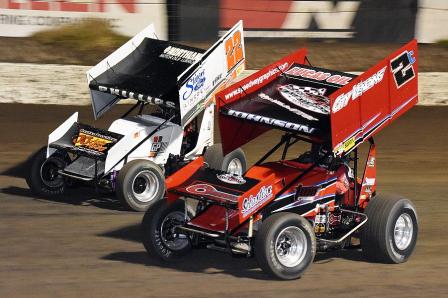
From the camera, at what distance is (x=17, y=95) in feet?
67.8

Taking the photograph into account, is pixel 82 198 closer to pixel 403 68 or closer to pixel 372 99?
pixel 372 99

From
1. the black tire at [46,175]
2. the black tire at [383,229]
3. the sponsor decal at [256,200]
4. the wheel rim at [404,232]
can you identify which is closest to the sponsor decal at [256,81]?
the sponsor decal at [256,200]

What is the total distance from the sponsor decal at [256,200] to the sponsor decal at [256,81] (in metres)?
1.30

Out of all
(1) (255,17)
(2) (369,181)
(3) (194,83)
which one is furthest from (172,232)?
(1) (255,17)

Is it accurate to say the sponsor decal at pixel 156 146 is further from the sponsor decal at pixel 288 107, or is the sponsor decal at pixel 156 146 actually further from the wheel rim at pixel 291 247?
the wheel rim at pixel 291 247

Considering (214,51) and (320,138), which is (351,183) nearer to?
(320,138)

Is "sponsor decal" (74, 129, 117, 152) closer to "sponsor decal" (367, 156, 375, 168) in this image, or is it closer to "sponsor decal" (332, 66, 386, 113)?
"sponsor decal" (367, 156, 375, 168)

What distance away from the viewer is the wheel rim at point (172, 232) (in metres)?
11.3

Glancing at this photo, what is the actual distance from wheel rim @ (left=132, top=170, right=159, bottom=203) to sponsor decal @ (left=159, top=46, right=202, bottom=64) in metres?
2.24

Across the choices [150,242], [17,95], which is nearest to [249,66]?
[17,95]

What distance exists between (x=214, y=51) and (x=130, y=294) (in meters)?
5.85

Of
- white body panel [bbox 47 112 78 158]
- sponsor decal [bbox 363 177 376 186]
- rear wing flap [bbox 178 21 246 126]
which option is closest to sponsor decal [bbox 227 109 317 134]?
sponsor decal [bbox 363 177 376 186]

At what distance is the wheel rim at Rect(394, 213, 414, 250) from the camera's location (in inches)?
456

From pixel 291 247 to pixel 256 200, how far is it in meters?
0.60
